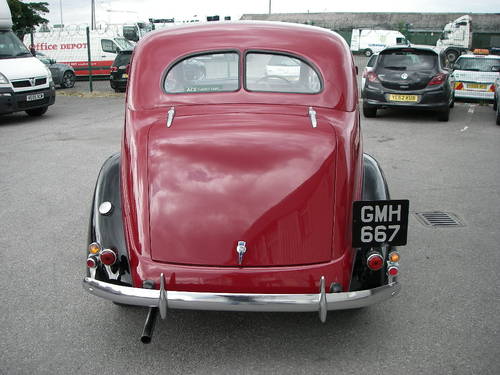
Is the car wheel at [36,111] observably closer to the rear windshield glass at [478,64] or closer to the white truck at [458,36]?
the rear windshield glass at [478,64]

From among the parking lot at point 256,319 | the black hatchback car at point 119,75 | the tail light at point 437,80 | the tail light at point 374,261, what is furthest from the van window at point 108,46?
the tail light at point 374,261

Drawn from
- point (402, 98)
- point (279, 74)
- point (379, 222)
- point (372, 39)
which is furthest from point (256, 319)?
point (372, 39)

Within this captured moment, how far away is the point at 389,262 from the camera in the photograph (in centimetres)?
352

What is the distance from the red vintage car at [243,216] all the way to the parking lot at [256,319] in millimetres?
382

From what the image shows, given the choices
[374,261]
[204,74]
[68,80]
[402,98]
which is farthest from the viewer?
[68,80]

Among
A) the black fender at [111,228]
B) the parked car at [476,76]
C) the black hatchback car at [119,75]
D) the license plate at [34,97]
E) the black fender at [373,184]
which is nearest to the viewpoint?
the black fender at [111,228]

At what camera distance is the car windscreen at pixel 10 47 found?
12.4 m

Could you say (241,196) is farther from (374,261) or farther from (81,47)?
(81,47)

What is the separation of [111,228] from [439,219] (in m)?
3.65

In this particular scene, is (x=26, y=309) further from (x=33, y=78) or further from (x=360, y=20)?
(x=360, y=20)

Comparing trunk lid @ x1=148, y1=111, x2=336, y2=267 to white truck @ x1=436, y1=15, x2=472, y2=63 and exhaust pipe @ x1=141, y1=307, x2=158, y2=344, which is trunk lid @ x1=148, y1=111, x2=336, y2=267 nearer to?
exhaust pipe @ x1=141, y1=307, x2=158, y2=344

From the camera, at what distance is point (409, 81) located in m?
12.0

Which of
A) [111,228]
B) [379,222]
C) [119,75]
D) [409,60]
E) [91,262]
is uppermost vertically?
[409,60]

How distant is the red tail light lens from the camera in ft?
11.3
